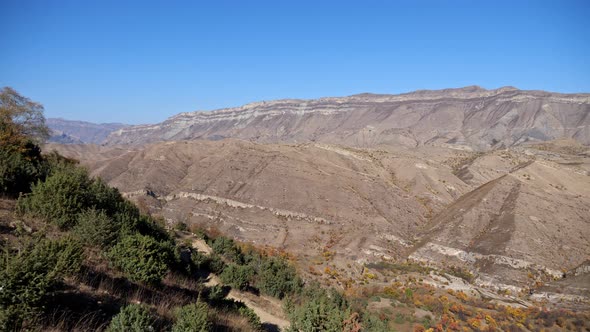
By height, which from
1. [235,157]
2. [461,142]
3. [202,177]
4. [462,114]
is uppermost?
[462,114]

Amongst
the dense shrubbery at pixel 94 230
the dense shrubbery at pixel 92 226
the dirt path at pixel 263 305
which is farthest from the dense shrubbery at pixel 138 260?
the dirt path at pixel 263 305

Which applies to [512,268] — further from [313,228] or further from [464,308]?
[313,228]

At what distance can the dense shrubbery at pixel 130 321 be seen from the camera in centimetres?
561

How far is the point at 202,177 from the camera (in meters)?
57.9

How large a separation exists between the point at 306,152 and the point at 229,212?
25.6 m

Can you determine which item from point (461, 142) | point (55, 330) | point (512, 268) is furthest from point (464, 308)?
point (461, 142)

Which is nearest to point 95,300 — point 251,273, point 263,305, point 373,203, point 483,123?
point 263,305

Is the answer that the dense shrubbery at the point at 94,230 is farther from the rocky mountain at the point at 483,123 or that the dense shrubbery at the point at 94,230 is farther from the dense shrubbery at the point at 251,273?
the rocky mountain at the point at 483,123

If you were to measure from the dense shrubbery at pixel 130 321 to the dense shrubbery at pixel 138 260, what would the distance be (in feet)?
11.2

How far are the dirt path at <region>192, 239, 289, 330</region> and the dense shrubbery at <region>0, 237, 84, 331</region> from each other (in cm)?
1088

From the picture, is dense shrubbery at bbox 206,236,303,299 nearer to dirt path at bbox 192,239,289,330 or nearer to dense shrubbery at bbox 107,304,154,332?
dirt path at bbox 192,239,289,330

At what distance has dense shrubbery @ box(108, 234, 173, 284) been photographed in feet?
30.0

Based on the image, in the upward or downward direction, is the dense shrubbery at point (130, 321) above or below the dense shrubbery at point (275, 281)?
above

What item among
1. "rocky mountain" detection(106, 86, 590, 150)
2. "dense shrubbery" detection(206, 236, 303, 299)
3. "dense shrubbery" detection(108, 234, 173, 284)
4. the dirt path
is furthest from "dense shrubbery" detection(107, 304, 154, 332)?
"rocky mountain" detection(106, 86, 590, 150)
